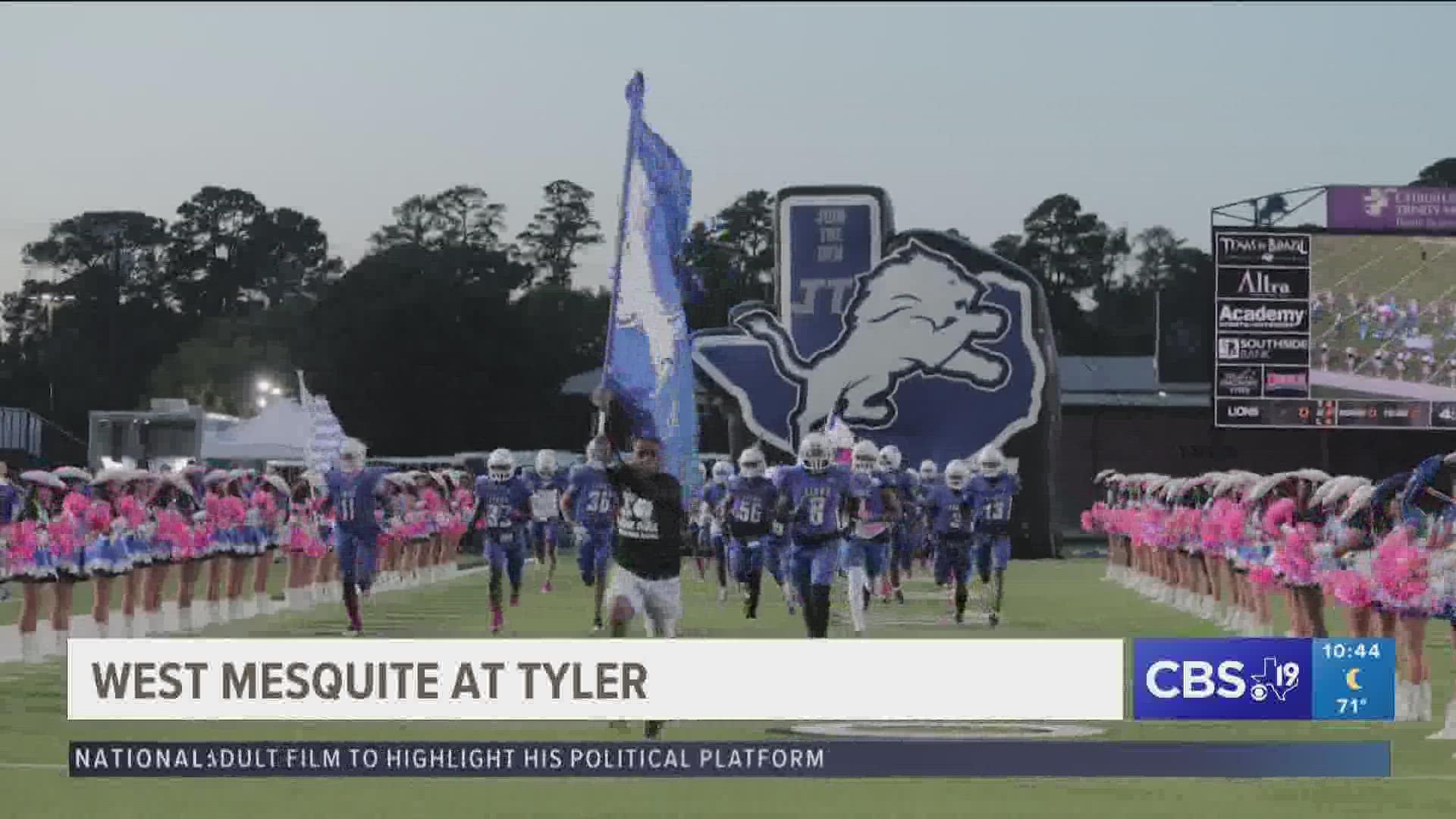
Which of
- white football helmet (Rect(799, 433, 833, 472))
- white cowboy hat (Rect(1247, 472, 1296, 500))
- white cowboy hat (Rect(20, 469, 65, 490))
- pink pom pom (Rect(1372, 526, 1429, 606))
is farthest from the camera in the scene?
white cowboy hat (Rect(1247, 472, 1296, 500))

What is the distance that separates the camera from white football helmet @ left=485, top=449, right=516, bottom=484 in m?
33.4


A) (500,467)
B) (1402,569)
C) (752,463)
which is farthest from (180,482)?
(1402,569)

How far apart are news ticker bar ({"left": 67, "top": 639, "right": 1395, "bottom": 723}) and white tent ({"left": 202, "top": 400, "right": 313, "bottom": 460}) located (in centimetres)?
5518

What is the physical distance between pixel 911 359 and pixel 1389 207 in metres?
16.6

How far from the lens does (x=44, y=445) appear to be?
312 ft

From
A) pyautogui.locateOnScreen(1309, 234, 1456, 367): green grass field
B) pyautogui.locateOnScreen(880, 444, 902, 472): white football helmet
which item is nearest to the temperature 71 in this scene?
pyautogui.locateOnScreen(880, 444, 902, 472): white football helmet

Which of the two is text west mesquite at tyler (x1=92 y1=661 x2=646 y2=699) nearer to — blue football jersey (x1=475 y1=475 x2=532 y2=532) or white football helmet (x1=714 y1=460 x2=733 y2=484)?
blue football jersey (x1=475 y1=475 x2=532 y2=532)

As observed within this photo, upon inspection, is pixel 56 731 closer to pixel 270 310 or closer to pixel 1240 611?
pixel 1240 611

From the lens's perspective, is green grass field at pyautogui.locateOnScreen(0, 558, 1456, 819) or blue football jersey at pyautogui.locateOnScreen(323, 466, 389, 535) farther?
blue football jersey at pyautogui.locateOnScreen(323, 466, 389, 535)

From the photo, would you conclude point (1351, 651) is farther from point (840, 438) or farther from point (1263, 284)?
point (1263, 284)

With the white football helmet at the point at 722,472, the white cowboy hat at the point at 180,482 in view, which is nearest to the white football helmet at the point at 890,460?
the white football helmet at the point at 722,472

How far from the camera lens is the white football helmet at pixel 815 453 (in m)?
24.5

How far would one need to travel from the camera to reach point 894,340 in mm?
63031

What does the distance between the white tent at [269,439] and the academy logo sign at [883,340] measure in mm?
12611
